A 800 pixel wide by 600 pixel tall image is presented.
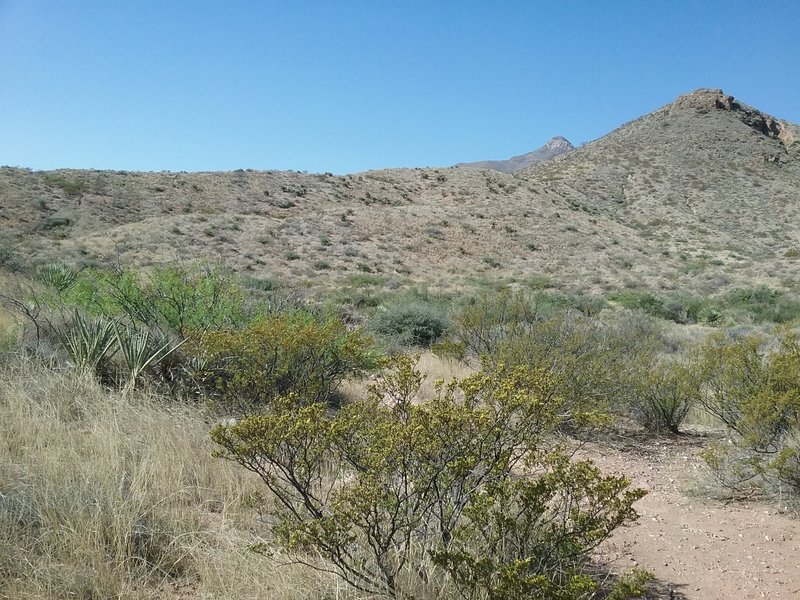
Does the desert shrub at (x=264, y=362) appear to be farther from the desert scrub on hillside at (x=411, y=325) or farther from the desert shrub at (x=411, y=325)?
the desert shrub at (x=411, y=325)

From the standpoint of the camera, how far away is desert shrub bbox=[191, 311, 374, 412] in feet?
18.7

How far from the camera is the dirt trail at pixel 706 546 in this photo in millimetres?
3723

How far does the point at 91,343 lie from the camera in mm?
6285

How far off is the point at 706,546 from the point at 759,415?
1.96 meters

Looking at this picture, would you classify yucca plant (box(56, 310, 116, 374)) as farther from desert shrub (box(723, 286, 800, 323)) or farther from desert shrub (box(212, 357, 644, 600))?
desert shrub (box(723, 286, 800, 323))

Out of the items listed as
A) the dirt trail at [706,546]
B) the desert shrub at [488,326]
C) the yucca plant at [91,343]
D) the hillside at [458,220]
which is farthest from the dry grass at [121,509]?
the hillside at [458,220]

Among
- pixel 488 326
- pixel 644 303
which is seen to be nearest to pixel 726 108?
pixel 644 303

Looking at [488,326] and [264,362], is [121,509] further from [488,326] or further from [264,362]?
[488,326]

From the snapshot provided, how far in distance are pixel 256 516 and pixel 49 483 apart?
3.90 feet

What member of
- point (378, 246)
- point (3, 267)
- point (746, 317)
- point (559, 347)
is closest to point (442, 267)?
point (378, 246)

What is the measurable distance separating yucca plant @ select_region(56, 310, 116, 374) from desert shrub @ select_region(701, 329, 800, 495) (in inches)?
232

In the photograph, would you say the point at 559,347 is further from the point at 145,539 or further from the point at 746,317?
the point at 746,317

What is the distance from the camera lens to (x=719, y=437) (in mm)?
7547

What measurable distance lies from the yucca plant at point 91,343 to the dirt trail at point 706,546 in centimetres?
498
